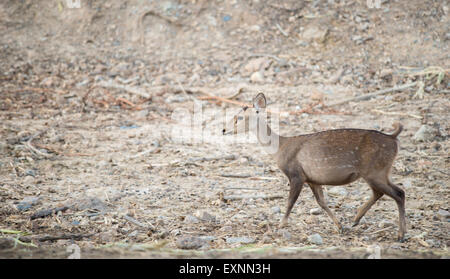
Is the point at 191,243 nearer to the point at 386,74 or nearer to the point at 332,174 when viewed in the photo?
the point at 332,174

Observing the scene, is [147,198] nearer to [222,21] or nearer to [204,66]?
[204,66]

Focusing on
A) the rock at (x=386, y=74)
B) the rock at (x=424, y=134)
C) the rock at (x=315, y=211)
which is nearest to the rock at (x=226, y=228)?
the rock at (x=315, y=211)

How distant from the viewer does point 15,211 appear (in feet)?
20.1

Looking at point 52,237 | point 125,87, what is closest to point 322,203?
point 52,237

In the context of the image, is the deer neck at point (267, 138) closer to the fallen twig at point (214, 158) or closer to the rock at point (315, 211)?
the rock at point (315, 211)

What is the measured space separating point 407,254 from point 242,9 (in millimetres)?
10237

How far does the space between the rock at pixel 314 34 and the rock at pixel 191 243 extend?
8.47m

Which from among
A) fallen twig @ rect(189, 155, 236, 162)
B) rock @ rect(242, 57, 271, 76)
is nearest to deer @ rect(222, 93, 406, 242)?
fallen twig @ rect(189, 155, 236, 162)

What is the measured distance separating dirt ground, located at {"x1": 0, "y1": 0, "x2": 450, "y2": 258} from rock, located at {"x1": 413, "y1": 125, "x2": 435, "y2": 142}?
47 mm

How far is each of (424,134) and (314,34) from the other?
5.05 meters

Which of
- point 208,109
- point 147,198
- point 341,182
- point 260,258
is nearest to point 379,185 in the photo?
point 341,182

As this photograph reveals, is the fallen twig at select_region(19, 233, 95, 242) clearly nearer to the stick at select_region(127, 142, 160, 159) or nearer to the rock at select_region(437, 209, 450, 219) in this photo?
the stick at select_region(127, 142, 160, 159)

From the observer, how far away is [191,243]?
205 inches

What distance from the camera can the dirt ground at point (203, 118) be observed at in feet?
18.4
